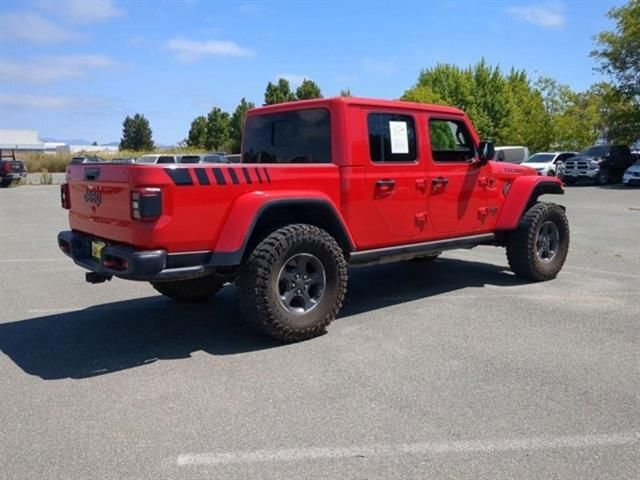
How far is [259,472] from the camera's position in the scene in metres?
3.05

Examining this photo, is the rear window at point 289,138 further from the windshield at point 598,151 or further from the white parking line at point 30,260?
the windshield at point 598,151

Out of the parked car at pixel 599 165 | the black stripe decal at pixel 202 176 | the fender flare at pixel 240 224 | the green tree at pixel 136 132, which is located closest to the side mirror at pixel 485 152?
the fender flare at pixel 240 224

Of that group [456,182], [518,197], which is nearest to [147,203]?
[456,182]

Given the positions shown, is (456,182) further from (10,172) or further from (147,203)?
(10,172)

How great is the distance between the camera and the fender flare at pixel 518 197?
7.11m

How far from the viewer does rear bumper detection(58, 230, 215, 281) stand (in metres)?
4.38

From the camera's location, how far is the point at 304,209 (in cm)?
528

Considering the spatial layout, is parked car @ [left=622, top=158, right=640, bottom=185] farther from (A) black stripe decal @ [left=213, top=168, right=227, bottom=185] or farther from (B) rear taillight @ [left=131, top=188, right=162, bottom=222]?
(B) rear taillight @ [left=131, top=188, right=162, bottom=222]

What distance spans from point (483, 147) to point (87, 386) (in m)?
4.62

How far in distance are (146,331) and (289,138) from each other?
2.23 m

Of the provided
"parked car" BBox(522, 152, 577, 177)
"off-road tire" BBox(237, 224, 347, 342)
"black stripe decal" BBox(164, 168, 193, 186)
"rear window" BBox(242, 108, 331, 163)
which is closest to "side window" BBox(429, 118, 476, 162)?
"rear window" BBox(242, 108, 331, 163)

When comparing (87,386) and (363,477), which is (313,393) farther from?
(87,386)

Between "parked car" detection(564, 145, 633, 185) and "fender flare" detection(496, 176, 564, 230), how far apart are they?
2387 centimetres

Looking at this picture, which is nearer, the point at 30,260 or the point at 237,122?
the point at 30,260
